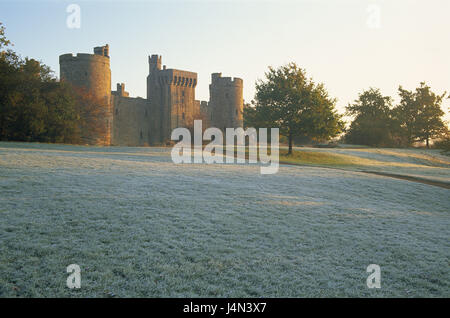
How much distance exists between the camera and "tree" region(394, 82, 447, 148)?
55.5 meters

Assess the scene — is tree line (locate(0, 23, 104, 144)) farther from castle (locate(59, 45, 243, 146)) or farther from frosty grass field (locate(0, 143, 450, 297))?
frosty grass field (locate(0, 143, 450, 297))

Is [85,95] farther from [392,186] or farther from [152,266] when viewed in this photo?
[152,266]

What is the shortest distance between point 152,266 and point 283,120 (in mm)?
29835

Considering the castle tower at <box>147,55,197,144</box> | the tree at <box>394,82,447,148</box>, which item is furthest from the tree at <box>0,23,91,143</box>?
the tree at <box>394,82,447,148</box>

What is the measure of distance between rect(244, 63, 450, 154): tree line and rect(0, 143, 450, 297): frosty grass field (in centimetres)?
1824

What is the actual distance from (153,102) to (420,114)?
46.3 m

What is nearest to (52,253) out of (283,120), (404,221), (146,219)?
(146,219)

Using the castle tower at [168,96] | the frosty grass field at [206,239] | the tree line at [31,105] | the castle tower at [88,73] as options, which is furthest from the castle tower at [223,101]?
the frosty grass field at [206,239]

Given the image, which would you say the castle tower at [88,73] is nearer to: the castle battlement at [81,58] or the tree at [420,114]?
the castle battlement at [81,58]

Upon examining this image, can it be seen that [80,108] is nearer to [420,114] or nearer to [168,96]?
[168,96]

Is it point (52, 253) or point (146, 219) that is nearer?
point (52, 253)

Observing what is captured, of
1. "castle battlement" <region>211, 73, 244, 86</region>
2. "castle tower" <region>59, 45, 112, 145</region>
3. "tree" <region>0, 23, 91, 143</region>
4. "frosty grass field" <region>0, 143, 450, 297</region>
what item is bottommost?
"frosty grass field" <region>0, 143, 450, 297</region>

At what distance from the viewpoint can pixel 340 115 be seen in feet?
110
